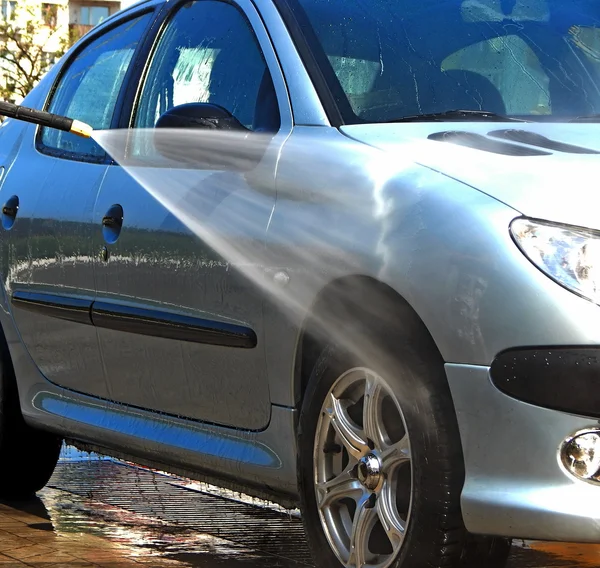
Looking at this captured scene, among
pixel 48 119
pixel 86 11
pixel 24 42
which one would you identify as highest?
pixel 48 119

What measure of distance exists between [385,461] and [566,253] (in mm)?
725

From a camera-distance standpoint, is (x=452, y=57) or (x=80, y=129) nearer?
(x=80, y=129)

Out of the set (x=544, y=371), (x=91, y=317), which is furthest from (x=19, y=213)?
(x=544, y=371)

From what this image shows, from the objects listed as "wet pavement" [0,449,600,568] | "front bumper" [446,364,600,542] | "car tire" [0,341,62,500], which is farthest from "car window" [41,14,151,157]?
"front bumper" [446,364,600,542]

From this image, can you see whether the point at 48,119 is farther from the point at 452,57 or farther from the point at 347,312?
the point at 452,57

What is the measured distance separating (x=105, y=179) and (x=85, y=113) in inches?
24.8

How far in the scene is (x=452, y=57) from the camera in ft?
13.1

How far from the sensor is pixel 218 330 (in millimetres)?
3939

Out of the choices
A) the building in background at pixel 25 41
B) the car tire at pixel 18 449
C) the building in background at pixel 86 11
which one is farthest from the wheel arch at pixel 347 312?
the building in background at pixel 86 11

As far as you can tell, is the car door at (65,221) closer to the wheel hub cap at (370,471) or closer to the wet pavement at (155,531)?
the wet pavement at (155,531)

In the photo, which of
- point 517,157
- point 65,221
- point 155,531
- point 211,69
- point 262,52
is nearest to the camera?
point 517,157

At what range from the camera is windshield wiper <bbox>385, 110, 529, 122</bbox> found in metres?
3.71

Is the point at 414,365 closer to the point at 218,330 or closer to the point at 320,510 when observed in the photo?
the point at 320,510

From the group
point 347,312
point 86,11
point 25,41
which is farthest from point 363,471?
point 86,11
